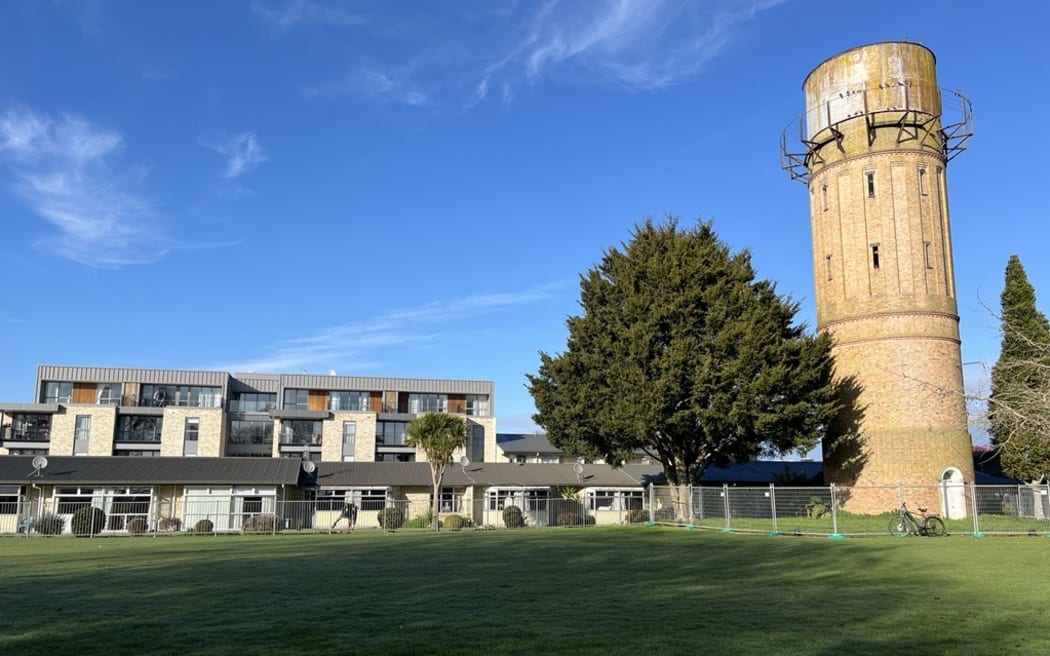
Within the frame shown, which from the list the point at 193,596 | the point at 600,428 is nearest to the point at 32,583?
the point at 193,596

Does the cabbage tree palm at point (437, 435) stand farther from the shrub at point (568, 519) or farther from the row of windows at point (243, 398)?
the row of windows at point (243, 398)

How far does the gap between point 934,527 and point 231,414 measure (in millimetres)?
54096

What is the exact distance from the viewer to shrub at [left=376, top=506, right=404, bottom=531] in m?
41.2

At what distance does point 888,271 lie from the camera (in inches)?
→ 1486

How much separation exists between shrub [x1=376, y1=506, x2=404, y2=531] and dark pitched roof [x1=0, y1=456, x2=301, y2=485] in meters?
6.26

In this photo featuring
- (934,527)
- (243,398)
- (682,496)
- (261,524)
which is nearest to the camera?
(934,527)

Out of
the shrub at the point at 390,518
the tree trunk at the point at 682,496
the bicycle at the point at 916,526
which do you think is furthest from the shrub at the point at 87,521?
the bicycle at the point at 916,526

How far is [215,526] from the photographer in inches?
1582

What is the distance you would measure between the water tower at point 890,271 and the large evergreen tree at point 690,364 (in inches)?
114

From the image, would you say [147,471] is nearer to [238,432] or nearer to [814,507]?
[238,432]

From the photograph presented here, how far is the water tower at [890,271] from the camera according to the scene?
36.4m

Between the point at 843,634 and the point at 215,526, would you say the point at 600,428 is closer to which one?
the point at 215,526

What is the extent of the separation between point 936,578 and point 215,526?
3541 centimetres

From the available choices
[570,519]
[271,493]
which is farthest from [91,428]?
[570,519]
